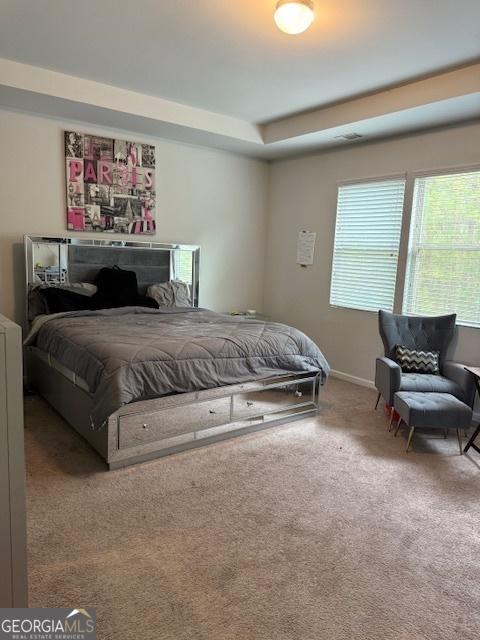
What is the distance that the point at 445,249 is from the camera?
4172 mm

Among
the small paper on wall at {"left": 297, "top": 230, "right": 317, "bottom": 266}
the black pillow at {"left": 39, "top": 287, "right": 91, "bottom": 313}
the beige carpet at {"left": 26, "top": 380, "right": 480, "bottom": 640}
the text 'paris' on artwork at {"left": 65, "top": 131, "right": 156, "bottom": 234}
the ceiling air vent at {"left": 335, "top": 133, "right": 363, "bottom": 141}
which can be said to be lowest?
the beige carpet at {"left": 26, "top": 380, "right": 480, "bottom": 640}

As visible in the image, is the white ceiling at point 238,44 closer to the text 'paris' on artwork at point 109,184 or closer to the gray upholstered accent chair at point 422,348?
the text 'paris' on artwork at point 109,184

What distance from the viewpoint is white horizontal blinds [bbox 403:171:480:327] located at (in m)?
3.97

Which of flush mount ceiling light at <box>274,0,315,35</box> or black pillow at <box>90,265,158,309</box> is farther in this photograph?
black pillow at <box>90,265,158,309</box>

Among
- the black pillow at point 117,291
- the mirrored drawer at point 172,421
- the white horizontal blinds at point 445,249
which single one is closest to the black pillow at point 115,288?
the black pillow at point 117,291

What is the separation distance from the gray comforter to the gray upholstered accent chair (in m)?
0.56

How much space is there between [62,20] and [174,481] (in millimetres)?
2974

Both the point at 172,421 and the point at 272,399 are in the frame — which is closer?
the point at 172,421

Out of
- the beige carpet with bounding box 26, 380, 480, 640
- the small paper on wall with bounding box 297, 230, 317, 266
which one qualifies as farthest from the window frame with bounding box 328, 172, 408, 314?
the beige carpet with bounding box 26, 380, 480, 640

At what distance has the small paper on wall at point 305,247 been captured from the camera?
5.43m

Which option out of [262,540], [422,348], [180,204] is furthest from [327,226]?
[262,540]

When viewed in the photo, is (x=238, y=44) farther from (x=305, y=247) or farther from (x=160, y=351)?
(x=305, y=247)

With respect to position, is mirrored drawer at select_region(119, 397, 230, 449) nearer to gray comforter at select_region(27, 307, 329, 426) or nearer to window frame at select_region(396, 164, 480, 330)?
gray comforter at select_region(27, 307, 329, 426)

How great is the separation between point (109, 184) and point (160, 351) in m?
2.46
